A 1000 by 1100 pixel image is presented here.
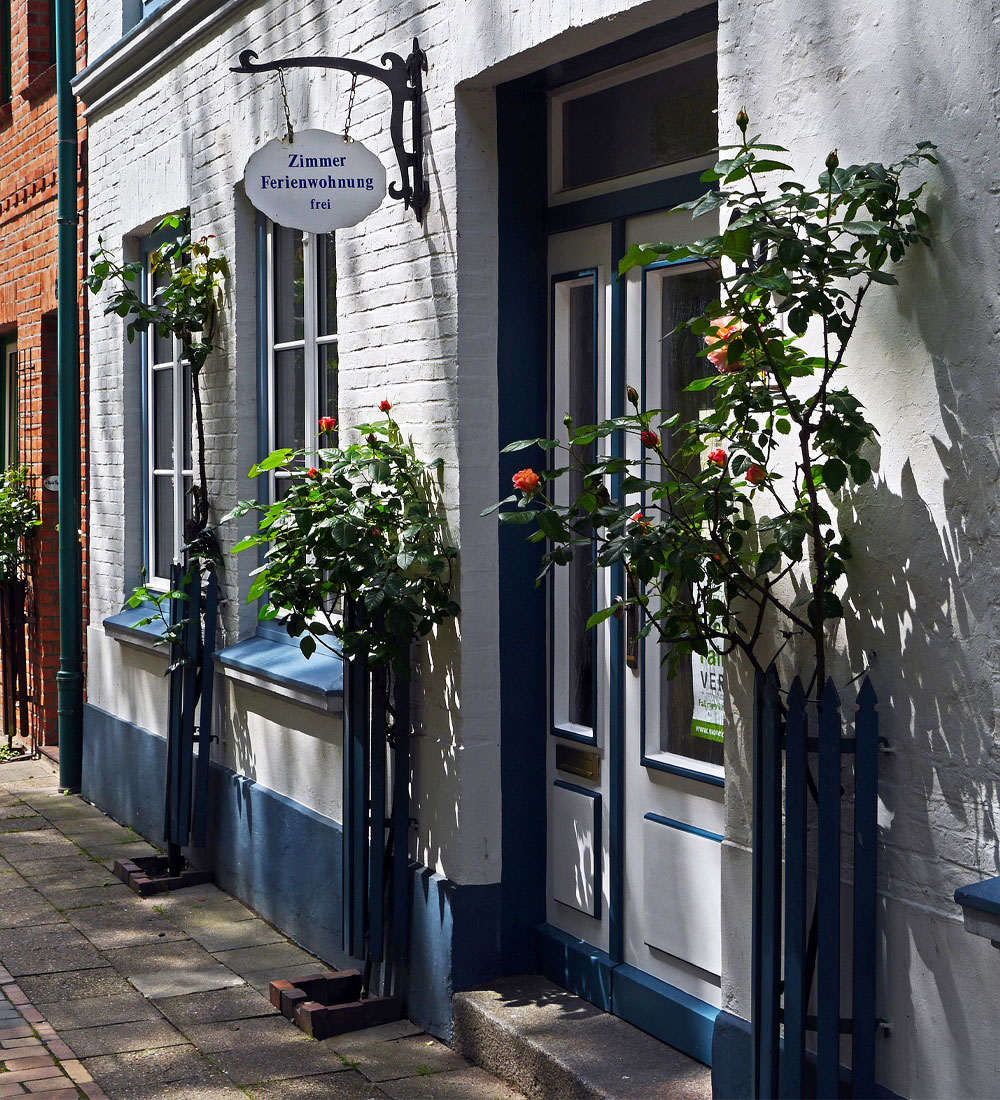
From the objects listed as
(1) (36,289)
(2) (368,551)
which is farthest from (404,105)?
(1) (36,289)

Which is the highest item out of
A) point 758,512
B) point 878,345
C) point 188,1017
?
point 878,345

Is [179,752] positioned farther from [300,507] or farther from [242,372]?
[300,507]

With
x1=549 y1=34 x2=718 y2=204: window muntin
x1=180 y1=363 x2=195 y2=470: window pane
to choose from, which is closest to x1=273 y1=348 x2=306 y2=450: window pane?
x1=180 y1=363 x2=195 y2=470: window pane

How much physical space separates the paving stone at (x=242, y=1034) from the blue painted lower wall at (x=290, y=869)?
424mm

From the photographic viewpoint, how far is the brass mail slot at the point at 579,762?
5043mm

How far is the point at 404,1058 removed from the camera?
4969 mm

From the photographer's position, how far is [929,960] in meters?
3.21

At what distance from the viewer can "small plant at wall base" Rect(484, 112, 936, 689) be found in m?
3.10

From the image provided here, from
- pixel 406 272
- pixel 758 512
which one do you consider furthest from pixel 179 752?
pixel 758 512

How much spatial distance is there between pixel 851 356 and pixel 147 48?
5.70 metres

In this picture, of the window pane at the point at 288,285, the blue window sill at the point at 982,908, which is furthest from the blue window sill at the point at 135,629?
the blue window sill at the point at 982,908

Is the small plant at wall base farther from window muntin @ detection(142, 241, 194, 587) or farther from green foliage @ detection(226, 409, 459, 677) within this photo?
window muntin @ detection(142, 241, 194, 587)

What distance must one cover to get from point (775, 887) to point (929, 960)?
0.38 metres

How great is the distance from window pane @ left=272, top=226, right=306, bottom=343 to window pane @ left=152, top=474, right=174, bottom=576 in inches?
70.5
